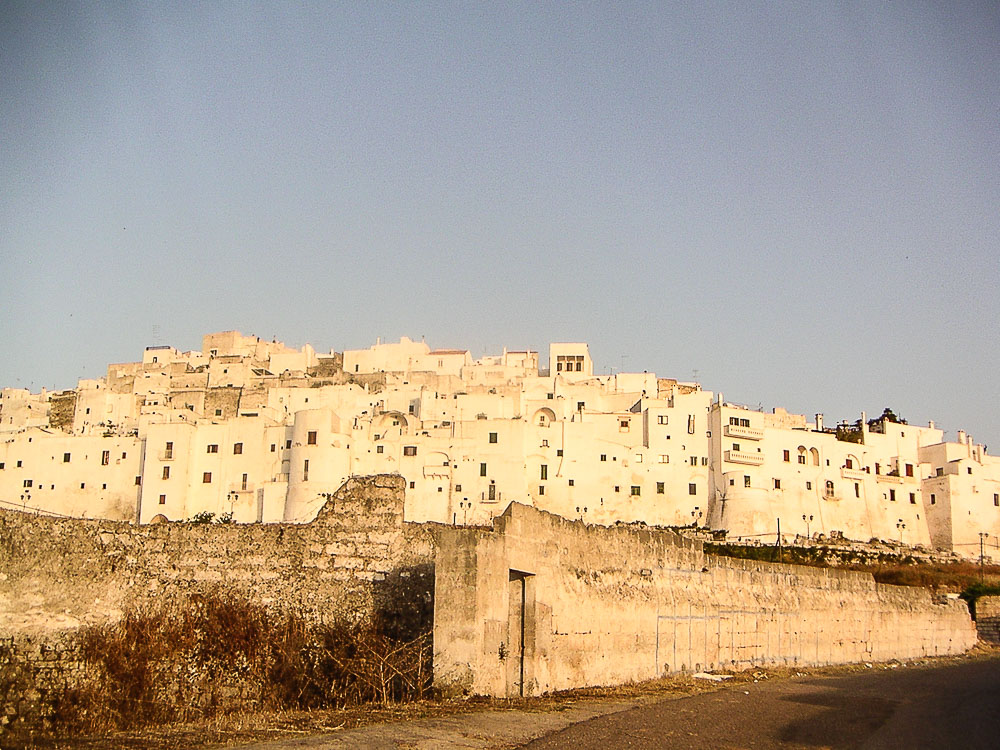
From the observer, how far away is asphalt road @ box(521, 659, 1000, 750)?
1124 centimetres

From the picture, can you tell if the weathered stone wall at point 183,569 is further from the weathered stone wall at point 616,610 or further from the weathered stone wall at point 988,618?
the weathered stone wall at point 988,618

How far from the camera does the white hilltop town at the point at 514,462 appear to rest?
60.6 metres

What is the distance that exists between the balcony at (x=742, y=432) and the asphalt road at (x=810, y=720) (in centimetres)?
4747

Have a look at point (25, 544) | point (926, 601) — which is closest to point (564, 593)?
point (25, 544)

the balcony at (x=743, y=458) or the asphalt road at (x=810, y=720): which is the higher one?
the balcony at (x=743, y=458)

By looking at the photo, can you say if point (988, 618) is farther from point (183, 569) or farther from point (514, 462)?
point (514, 462)

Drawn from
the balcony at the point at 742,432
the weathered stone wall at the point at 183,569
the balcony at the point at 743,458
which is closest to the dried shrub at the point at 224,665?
the weathered stone wall at the point at 183,569

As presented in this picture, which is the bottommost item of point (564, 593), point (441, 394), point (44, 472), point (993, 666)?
point (993, 666)

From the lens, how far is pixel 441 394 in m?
69.5

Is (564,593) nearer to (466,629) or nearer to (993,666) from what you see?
(466,629)

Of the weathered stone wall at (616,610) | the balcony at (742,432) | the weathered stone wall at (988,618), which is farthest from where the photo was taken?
the balcony at (742,432)

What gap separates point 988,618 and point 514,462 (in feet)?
112

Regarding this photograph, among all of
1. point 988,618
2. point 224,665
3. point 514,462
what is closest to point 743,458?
point 514,462

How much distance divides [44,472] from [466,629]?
5614 cm
